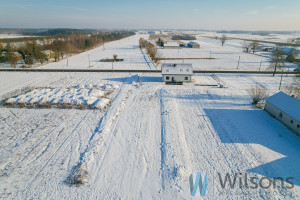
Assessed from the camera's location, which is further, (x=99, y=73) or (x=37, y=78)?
(x=99, y=73)

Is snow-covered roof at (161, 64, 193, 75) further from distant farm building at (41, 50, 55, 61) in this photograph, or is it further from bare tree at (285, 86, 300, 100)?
distant farm building at (41, 50, 55, 61)

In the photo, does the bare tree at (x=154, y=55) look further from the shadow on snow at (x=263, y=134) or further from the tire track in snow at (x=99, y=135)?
the shadow on snow at (x=263, y=134)

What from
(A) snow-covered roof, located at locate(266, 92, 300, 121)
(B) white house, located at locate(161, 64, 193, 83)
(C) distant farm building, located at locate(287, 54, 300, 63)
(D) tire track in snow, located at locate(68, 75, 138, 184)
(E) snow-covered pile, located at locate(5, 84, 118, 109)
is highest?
(C) distant farm building, located at locate(287, 54, 300, 63)

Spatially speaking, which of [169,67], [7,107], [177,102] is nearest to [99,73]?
[169,67]

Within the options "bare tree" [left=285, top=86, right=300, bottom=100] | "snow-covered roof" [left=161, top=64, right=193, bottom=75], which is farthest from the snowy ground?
"bare tree" [left=285, top=86, right=300, bottom=100]

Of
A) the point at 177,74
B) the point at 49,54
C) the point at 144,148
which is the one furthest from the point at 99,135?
the point at 49,54

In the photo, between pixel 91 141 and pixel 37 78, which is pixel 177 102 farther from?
pixel 37 78

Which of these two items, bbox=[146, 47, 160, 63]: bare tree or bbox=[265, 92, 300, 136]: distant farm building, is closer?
bbox=[265, 92, 300, 136]: distant farm building

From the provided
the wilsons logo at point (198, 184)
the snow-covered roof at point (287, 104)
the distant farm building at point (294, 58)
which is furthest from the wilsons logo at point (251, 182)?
the distant farm building at point (294, 58)
